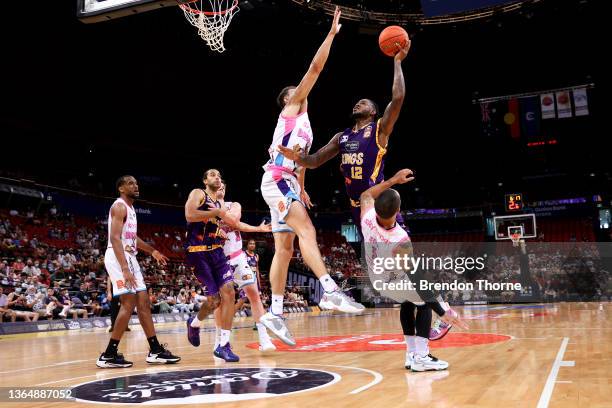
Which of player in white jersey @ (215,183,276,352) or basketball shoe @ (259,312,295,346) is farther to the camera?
player in white jersey @ (215,183,276,352)

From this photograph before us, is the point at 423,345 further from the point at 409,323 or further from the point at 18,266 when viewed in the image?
the point at 18,266

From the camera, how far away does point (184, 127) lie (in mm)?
31031

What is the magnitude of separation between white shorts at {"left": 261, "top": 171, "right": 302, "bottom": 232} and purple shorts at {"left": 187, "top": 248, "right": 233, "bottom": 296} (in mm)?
2167

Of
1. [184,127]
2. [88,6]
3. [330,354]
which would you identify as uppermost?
[184,127]

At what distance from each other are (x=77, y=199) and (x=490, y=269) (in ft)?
A: 68.4

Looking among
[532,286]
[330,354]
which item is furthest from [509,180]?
[330,354]

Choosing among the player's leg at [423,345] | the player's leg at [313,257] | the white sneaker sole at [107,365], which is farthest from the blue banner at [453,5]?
the white sneaker sole at [107,365]

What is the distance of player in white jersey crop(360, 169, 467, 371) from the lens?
16.7 feet

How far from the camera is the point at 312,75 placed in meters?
5.02

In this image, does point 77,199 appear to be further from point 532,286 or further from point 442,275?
point 532,286

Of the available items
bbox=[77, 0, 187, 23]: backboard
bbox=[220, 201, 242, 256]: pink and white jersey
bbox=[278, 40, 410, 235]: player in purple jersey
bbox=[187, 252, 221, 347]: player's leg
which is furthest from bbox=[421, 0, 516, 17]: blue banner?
bbox=[187, 252, 221, 347]: player's leg

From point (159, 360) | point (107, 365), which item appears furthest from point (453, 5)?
point (107, 365)

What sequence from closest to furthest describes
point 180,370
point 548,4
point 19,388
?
1. point 19,388
2. point 180,370
3. point 548,4

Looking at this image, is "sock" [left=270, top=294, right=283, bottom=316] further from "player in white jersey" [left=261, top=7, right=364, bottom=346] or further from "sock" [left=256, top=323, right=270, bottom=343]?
"sock" [left=256, top=323, right=270, bottom=343]
